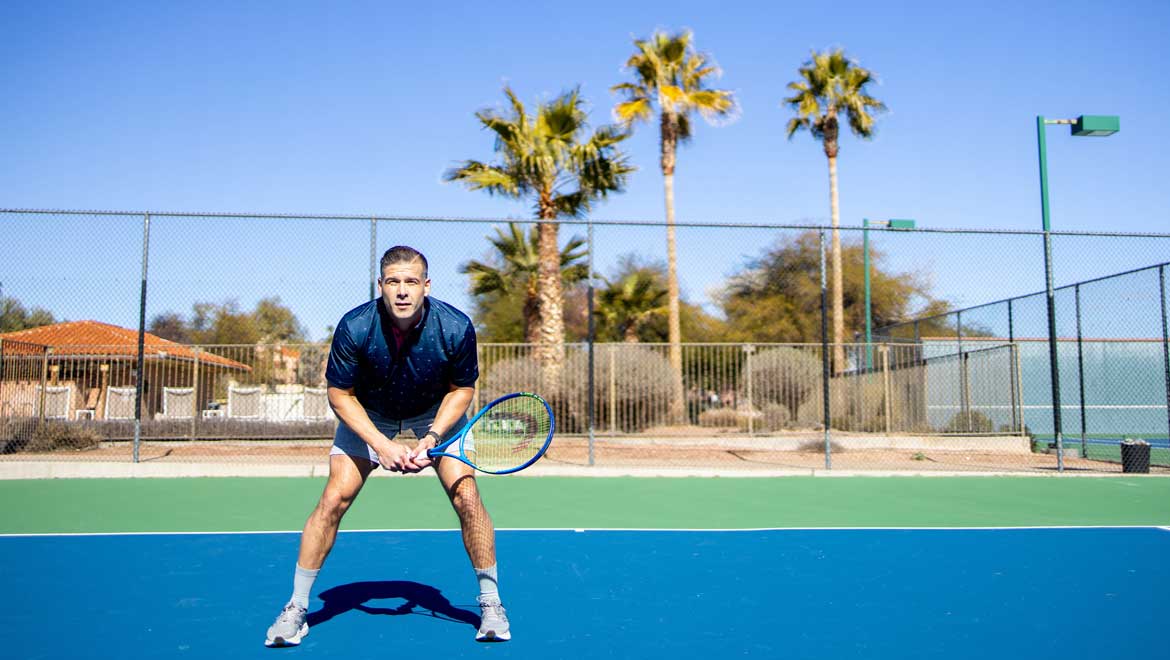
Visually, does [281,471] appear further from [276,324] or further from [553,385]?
[553,385]

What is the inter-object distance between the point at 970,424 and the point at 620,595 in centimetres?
1256

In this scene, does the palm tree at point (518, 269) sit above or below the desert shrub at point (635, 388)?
above

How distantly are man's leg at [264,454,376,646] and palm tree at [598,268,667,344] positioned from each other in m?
23.2

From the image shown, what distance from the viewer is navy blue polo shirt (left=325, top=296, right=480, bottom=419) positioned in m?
3.89

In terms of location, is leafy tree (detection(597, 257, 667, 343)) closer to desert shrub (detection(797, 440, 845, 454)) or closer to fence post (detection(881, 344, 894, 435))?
fence post (detection(881, 344, 894, 435))

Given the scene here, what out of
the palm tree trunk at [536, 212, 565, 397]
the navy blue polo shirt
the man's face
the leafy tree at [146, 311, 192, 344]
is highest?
the palm tree trunk at [536, 212, 565, 397]

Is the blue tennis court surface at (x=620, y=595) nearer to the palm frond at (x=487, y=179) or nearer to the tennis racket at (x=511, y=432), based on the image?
the tennis racket at (x=511, y=432)

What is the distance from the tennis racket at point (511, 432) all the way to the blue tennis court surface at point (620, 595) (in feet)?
2.39

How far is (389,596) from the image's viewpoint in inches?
181

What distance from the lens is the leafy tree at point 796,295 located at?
1235 inches

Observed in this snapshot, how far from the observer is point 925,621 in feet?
13.5

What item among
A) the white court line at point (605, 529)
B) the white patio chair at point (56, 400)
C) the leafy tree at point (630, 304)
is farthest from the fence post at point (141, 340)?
the leafy tree at point (630, 304)

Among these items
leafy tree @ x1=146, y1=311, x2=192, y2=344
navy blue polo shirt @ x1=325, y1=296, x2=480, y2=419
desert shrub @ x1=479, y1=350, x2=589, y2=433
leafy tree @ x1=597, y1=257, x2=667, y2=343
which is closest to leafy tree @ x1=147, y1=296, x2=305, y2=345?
leafy tree @ x1=146, y1=311, x2=192, y2=344

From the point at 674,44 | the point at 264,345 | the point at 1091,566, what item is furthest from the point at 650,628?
the point at 674,44
